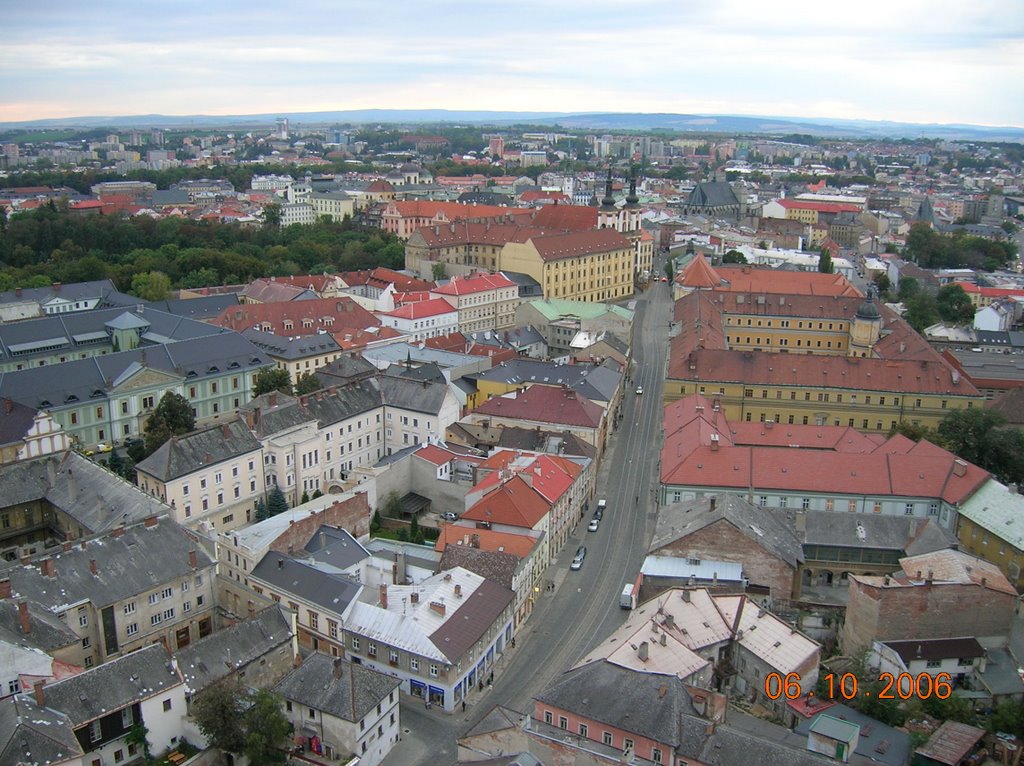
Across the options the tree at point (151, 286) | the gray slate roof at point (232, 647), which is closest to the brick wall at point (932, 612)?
the gray slate roof at point (232, 647)

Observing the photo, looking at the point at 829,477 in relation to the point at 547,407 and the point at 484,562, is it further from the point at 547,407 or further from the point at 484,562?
the point at 484,562

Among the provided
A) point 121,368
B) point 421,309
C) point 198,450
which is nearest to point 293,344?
point 421,309

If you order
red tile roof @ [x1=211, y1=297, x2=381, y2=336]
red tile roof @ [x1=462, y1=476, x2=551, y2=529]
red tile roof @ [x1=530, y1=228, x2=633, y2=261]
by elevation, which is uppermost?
red tile roof @ [x1=530, y1=228, x2=633, y2=261]

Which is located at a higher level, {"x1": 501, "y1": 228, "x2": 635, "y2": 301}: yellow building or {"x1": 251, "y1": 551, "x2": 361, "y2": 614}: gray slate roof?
{"x1": 501, "y1": 228, "x2": 635, "y2": 301}: yellow building

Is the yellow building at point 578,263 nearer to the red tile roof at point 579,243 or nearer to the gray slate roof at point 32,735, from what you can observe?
the red tile roof at point 579,243

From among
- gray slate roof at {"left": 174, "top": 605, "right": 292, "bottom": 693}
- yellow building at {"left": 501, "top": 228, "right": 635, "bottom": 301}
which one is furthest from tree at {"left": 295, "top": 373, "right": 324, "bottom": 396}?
yellow building at {"left": 501, "top": 228, "right": 635, "bottom": 301}

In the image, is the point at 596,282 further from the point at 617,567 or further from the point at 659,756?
the point at 659,756

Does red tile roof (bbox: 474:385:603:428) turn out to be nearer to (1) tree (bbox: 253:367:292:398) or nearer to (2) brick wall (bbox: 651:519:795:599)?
(1) tree (bbox: 253:367:292:398)
